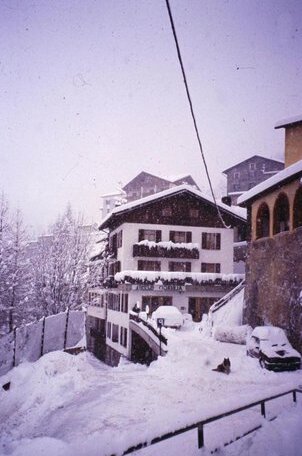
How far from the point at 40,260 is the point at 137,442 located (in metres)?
37.2

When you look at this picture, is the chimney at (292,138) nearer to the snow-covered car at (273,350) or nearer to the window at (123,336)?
the snow-covered car at (273,350)

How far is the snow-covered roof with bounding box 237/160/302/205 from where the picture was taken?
18.5 metres

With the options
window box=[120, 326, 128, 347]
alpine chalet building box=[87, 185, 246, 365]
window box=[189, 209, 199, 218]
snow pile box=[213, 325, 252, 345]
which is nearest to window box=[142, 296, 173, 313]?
alpine chalet building box=[87, 185, 246, 365]

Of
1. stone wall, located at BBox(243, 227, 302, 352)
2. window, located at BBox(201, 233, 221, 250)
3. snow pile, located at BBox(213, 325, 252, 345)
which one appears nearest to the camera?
stone wall, located at BBox(243, 227, 302, 352)

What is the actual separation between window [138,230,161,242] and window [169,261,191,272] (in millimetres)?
2629

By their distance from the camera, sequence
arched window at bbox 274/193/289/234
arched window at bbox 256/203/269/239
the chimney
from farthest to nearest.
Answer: arched window at bbox 256/203/269/239
the chimney
arched window at bbox 274/193/289/234

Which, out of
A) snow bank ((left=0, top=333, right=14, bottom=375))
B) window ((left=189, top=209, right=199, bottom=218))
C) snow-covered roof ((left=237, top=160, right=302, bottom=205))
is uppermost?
window ((left=189, top=209, right=199, bottom=218))

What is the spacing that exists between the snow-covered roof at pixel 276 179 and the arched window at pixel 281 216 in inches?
43.4

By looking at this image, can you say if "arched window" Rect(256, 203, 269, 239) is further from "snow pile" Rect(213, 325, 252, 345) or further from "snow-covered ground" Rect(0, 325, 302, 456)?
"snow-covered ground" Rect(0, 325, 302, 456)

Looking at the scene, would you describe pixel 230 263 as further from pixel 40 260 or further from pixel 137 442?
pixel 137 442

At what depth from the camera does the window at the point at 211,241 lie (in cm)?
3653

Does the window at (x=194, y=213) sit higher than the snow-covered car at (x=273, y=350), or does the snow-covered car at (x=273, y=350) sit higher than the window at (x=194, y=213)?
the window at (x=194, y=213)

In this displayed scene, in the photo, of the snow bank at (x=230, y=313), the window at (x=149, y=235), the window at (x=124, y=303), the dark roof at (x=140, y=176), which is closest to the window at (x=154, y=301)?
the window at (x=124, y=303)

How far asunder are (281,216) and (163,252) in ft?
47.9
